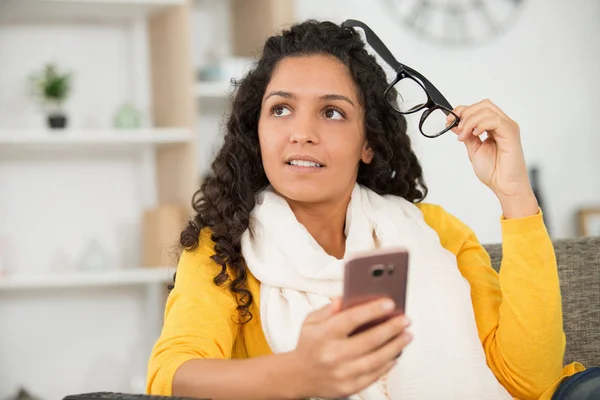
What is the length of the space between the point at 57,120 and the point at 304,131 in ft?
5.75

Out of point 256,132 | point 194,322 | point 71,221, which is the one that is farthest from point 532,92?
point 194,322

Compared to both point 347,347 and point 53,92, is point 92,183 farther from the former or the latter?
point 347,347

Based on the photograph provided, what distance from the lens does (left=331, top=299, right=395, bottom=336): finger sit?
1011mm

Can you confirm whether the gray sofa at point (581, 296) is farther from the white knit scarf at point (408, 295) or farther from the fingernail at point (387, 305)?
the fingernail at point (387, 305)

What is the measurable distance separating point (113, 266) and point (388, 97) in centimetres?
178

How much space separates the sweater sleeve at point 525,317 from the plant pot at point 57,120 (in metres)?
1.92

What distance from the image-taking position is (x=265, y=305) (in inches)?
60.7

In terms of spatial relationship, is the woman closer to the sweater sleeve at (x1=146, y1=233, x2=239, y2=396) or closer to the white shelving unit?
the sweater sleeve at (x1=146, y1=233, x2=239, y2=396)

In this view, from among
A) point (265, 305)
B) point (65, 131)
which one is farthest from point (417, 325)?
point (65, 131)

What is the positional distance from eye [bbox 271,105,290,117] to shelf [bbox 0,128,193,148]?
1.53m

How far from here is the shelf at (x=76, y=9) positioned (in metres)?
3.08

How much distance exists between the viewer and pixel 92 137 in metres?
3.07

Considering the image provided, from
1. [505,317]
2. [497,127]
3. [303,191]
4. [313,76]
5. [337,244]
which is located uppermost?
[313,76]

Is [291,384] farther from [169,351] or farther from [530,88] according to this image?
[530,88]
